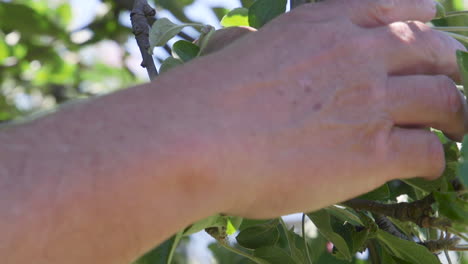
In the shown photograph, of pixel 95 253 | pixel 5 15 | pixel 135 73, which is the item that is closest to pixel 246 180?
pixel 95 253

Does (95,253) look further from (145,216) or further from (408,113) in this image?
(408,113)

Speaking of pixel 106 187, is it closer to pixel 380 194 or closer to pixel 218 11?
pixel 380 194

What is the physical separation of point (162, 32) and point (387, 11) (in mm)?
320

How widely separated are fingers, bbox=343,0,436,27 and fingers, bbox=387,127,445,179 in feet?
0.50

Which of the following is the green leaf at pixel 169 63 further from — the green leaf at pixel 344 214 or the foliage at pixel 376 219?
the green leaf at pixel 344 214

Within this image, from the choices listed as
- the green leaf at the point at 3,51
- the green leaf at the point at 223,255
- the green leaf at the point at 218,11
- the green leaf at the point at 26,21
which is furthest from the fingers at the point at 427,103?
the green leaf at the point at 3,51

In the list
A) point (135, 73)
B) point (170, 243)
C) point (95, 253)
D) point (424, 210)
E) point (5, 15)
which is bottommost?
point (135, 73)

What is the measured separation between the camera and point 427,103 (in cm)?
96

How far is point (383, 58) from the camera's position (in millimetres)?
958

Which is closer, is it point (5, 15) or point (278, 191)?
point (278, 191)

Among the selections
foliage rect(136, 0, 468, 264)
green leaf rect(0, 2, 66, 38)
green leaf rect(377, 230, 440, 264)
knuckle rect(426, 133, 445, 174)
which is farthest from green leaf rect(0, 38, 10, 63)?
knuckle rect(426, 133, 445, 174)

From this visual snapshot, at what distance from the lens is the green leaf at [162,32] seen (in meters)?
1.13

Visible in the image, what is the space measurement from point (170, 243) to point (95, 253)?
0.35 m

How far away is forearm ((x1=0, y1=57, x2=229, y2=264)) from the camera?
2.68 ft
